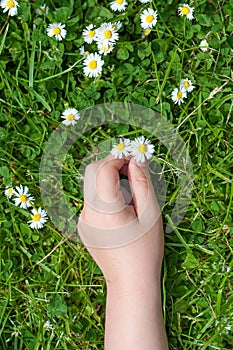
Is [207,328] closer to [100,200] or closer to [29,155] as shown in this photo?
[100,200]

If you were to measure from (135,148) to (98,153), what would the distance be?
0.10 meters

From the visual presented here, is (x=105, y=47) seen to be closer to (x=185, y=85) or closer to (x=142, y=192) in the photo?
(x=185, y=85)

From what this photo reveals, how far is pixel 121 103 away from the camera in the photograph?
1.86 meters

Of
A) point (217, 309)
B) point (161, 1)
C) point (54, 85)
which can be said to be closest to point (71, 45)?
point (54, 85)

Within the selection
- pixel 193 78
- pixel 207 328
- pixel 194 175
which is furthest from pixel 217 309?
pixel 193 78

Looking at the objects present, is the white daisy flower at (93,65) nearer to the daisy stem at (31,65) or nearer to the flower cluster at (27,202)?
the daisy stem at (31,65)

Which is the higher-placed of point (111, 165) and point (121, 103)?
point (121, 103)

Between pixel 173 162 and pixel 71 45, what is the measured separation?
393mm

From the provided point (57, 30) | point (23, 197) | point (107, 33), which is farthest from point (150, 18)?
point (23, 197)

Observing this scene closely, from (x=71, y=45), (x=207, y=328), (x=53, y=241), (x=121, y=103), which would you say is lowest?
(x=207, y=328)

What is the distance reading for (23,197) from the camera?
1.85 metres

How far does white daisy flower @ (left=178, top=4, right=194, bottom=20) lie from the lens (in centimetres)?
185

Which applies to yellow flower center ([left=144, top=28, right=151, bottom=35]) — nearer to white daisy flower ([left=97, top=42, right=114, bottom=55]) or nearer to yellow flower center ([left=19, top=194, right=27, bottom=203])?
white daisy flower ([left=97, top=42, right=114, bottom=55])

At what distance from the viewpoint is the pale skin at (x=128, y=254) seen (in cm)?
177
